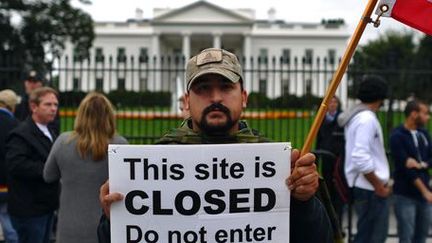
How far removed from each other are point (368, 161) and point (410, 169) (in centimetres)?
67

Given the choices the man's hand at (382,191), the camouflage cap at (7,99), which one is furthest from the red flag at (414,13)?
the camouflage cap at (7,99)

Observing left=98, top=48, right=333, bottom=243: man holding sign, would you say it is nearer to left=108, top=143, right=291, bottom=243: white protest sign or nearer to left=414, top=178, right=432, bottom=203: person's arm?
left=108, top=143, right=291, bottom=243: white protest sign

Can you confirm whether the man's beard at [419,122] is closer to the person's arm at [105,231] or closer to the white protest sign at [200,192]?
the white protest sign at [200,192]

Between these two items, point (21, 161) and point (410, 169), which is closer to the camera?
point (21, 161)

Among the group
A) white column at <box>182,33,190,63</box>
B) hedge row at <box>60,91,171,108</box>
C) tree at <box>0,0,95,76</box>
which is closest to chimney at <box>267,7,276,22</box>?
white column at <box>182,33,190,63</box>

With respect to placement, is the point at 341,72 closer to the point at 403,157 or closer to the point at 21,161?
the point at 21,161

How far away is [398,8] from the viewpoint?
257 cm

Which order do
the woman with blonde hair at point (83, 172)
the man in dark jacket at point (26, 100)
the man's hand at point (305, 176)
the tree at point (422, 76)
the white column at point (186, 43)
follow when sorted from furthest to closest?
the white column at point (186, 43)
the tree at point (422, 76)
the man in dark jacket at point (26, 100)
the woman with blonde hair at point (83, 172)
the man's hand at point (305, 176)

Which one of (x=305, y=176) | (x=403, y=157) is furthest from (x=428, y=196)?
(x=305, y=176)

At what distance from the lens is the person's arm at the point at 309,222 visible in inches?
87.0

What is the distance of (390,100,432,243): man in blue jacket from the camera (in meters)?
5.84

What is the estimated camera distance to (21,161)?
189 inches

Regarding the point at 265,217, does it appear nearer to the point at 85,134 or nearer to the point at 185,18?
the point at 85,134

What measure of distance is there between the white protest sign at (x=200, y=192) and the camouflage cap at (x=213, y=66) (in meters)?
0.25
